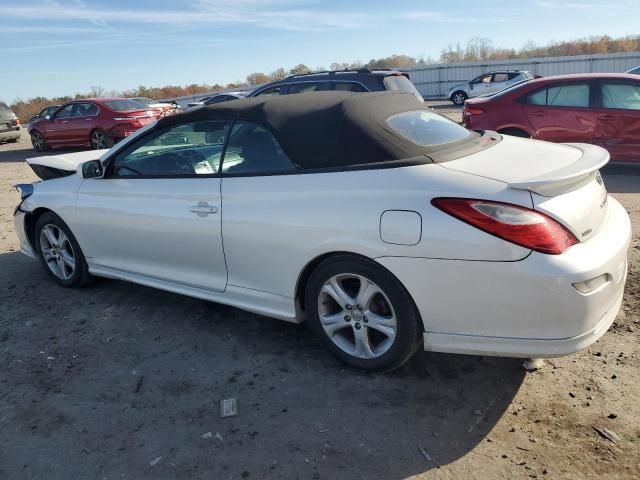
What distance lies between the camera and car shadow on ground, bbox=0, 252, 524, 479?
8.39 ft

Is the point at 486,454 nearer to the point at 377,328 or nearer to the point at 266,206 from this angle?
the point at 377,328

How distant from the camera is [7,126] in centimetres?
1906

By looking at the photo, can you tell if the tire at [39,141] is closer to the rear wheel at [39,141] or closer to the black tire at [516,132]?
the rear wheel at [39,141]

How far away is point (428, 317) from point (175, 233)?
1.85 metres

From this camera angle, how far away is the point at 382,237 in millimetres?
2803

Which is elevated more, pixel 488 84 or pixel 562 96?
pixel 488 84

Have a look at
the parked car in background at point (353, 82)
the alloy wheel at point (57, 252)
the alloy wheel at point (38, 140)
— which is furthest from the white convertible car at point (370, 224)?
the alloy wheel at point (38, 140)

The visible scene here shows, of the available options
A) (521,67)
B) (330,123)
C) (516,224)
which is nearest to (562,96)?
(330,123)

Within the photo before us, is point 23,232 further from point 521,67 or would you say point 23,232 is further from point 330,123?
point 521,67

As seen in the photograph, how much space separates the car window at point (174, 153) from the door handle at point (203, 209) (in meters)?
0.25

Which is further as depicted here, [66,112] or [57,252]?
[66,112]

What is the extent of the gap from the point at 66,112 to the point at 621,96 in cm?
1380

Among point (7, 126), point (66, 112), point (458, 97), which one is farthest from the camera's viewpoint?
point (458, 97)

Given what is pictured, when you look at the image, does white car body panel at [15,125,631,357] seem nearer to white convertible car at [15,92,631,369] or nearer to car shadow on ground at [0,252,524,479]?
white convertible car at [15,92,631,369]
